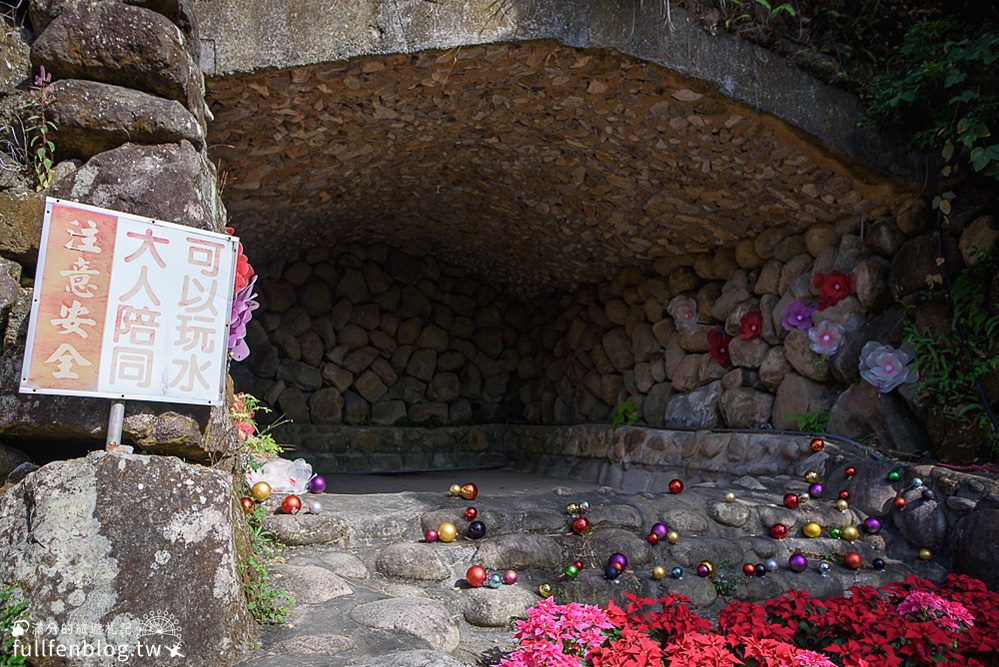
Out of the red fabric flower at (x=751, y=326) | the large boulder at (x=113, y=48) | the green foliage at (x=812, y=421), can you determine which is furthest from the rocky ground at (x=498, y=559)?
the large boulder at (x=113, y=48)

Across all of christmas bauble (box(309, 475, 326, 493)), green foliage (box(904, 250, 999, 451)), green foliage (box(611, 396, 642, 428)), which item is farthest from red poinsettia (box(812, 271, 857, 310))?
christmas bauble (box(309, 475, 326, 493))

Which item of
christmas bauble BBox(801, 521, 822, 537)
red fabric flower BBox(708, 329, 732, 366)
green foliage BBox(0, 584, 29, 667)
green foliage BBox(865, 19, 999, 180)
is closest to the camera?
green foliage BBox(0, 584, 29, 667)

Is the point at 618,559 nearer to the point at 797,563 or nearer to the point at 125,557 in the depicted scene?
the point at 797,563

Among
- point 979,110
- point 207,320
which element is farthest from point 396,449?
point 979,110

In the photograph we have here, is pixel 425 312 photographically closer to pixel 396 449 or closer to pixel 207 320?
pixel 396 449

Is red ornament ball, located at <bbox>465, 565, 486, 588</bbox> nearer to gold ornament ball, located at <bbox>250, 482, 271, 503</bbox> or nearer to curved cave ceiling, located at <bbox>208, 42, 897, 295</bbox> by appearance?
gold ornament ball, located at <bbox>250, 482, 271, 503</bbox>

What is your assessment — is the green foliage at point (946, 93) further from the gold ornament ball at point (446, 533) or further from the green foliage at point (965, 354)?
the gold ornament ball at point (446, 533)

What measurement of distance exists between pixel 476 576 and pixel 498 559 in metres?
A: 0.18

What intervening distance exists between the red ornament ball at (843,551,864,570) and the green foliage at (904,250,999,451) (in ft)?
3.04

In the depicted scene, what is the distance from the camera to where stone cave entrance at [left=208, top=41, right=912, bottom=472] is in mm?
3492

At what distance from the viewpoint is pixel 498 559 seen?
2668mm

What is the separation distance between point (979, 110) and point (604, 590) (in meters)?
2.82

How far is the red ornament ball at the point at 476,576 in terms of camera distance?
2504mm

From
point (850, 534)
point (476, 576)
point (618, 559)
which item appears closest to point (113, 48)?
point (476, 576)
